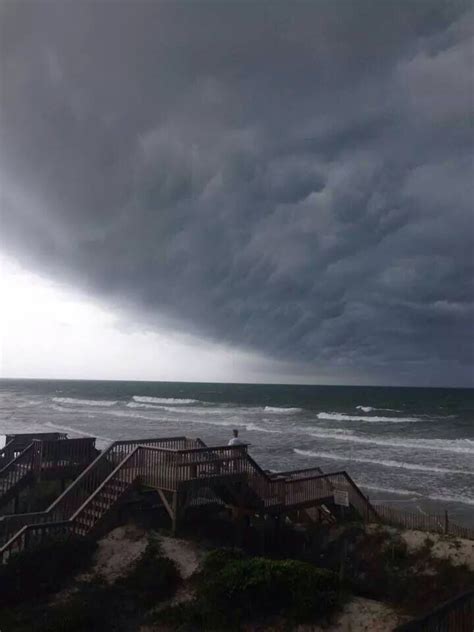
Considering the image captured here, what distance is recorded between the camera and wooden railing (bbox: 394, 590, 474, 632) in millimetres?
7461

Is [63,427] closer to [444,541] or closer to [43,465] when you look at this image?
[43,465]

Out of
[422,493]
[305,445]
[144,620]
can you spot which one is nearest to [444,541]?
[144,620]

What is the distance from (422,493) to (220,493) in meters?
18.0

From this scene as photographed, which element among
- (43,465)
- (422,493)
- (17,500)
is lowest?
(422,493)

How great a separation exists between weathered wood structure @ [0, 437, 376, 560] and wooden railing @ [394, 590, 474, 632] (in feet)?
27.2

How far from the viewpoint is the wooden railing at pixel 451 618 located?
7461 millimetres

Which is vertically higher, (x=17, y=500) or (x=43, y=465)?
(x=43, y=465)

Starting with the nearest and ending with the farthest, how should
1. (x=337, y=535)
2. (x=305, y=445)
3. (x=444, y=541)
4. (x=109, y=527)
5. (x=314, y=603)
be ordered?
(x=314, y=603)
(x=109, y=527)
(x=444, y=541)
(x=337, y=535)
(x=305, y=445)

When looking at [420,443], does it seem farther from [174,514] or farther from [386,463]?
[174,514]

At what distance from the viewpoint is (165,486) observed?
15.0 meters

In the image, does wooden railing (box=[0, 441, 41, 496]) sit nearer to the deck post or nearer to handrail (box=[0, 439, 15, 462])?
handrail (box=[0, 439, 15, 462])

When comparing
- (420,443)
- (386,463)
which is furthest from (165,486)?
(420,443)

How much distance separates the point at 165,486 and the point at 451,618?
8.73 metres

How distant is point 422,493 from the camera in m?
30.3
